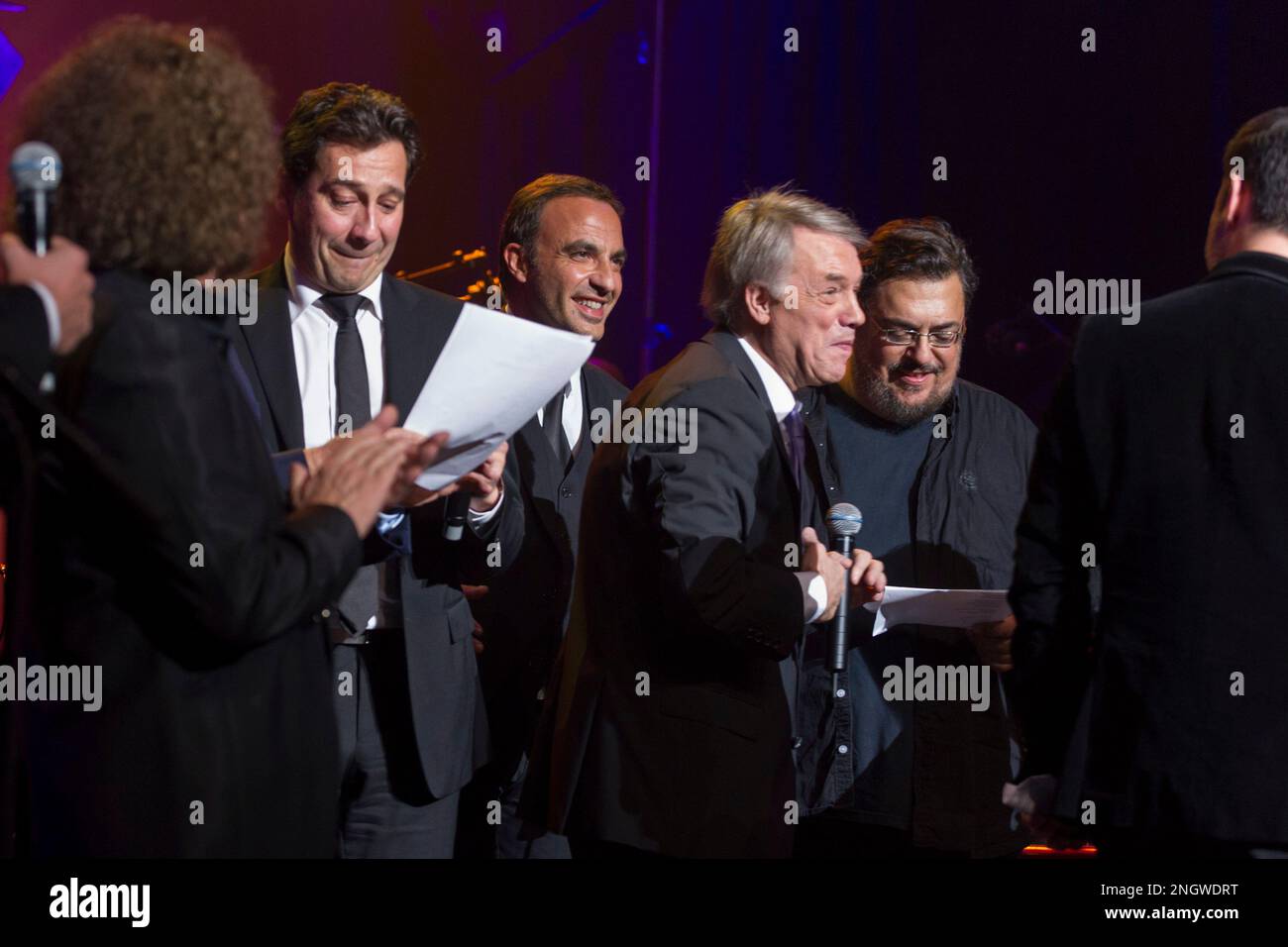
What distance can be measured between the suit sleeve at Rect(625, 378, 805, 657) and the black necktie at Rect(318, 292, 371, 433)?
20.8 inches

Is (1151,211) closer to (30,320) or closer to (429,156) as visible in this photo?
(429,156)

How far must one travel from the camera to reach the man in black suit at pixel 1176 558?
5.52 feet

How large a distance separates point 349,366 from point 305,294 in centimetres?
19

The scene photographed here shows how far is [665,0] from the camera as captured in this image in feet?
15.3

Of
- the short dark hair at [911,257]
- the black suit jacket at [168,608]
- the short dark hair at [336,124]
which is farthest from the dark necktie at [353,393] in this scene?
the short dark hair at [911,257]

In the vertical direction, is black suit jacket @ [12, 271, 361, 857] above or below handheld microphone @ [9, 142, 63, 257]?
below

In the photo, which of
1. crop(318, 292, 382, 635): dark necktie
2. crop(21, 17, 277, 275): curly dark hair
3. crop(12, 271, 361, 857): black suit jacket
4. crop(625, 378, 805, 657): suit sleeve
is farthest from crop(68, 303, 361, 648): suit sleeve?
crop(318, 292, 382, 635): dark necktie

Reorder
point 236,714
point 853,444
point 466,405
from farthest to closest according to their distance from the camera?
point 853,444 < point 466,405 < point 236,714

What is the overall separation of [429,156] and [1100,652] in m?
3.68

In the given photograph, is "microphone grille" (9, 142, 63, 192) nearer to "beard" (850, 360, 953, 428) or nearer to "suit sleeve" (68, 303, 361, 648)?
"suit sleeve" (68, 303, 361, 648)

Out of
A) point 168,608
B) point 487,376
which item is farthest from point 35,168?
point 487,376

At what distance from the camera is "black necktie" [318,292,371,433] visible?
7.80 feet
